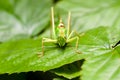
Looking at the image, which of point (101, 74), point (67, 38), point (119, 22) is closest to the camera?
point (101, 74)

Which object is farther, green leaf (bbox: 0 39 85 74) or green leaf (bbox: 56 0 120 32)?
green leaf (bbox: 56 0 120 32)

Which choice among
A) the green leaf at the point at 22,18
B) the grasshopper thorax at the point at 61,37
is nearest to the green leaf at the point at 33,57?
the grasshopper thorax at the point at 61,37

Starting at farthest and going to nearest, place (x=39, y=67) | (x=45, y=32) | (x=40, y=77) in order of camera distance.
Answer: (x=45, y=32), (x=40, y=77), (x=39, y=67)

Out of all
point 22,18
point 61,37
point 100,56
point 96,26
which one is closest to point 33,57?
point 61,37

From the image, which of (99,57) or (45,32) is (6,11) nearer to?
(45,32)

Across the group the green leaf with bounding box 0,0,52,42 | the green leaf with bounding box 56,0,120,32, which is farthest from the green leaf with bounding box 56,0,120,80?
the green leaf with bounding box 0,0,52,42

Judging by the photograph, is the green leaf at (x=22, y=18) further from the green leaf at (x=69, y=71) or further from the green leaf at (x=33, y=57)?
the green leaf at (x=69, y=71)

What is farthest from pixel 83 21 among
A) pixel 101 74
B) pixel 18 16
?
pixel 101 74

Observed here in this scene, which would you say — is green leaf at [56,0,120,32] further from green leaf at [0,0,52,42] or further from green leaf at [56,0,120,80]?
green leaf at [0,0,52,42]
